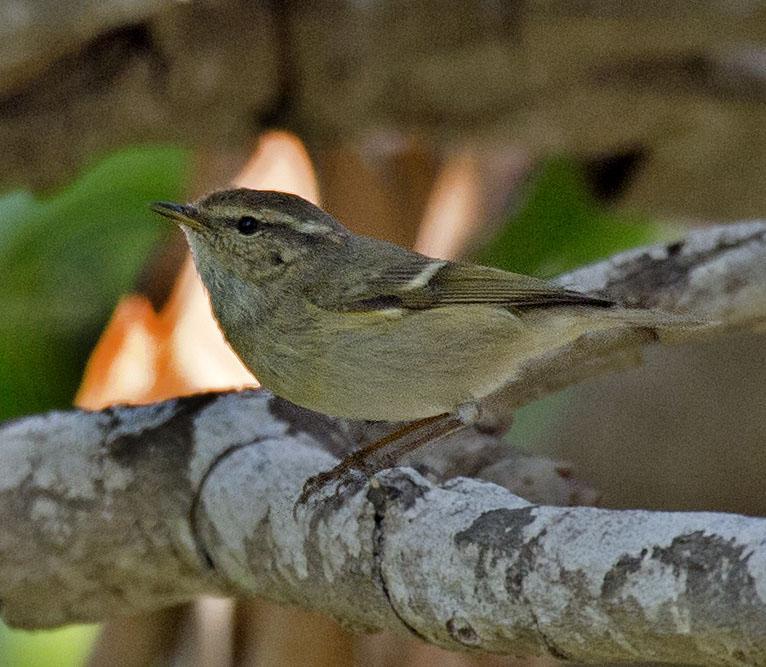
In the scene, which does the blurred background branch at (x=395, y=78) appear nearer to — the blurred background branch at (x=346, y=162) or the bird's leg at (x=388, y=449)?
the blurred background branch at (x=346, y=162)

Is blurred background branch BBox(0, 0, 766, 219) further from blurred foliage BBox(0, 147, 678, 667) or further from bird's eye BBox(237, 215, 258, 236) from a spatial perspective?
bird's eye BBox(237, 215, 258, 236)

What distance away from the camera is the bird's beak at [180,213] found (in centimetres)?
299

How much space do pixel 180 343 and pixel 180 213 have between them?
4.88 feet

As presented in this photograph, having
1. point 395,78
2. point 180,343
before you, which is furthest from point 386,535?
point 395,78

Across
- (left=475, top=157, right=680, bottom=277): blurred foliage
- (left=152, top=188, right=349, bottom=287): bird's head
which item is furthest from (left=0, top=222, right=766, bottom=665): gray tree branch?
(left=475, top=157, right=680, bottom=277): blurred foliage

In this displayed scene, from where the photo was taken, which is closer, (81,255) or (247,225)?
(247,225)

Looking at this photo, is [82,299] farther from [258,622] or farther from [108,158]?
[258,622]

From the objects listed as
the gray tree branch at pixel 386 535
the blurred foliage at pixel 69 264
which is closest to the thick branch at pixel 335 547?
the gray tree branch at pixel 386 535

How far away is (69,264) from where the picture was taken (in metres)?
5.24

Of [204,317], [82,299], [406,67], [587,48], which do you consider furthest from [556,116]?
[82,299]

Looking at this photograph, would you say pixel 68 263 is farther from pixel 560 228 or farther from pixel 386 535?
pixel 386 535

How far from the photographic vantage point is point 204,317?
4605 millimetres

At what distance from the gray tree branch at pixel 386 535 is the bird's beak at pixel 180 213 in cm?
47

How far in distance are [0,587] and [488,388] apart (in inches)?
50.3
